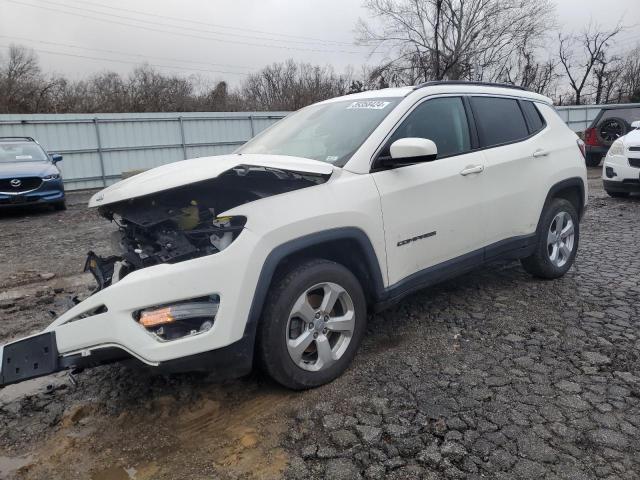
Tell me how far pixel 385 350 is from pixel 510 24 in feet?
105

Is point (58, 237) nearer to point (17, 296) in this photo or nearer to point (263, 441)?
point (17, 296)

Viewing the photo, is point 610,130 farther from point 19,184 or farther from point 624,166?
point 19,184

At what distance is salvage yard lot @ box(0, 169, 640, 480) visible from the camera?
7.88ft

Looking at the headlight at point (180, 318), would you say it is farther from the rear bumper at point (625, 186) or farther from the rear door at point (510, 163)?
the rear bumper at point (625, 186)

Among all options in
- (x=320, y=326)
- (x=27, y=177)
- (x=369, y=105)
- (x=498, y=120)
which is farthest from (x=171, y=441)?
(x=27, y=177)

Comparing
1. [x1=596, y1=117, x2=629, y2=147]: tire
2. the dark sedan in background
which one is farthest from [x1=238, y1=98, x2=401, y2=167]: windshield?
[x1=596, y1=117, x2=629, y2=147]: tire

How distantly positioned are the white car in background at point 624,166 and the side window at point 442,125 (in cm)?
690

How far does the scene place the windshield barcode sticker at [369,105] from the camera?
3.65 metres

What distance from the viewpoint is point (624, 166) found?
30.7 ft

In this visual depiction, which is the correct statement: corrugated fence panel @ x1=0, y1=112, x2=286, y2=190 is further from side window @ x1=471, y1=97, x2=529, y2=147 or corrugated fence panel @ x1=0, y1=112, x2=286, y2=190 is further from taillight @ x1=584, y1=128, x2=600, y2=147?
side window @ x1=471, y1=97, x2=529, y2=147

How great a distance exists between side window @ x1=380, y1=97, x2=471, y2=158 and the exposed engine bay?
943 mm

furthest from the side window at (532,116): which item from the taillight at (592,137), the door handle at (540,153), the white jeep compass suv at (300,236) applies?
→ the taillight at (592,137)

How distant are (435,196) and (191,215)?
1.68 m

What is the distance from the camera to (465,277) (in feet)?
16.6
